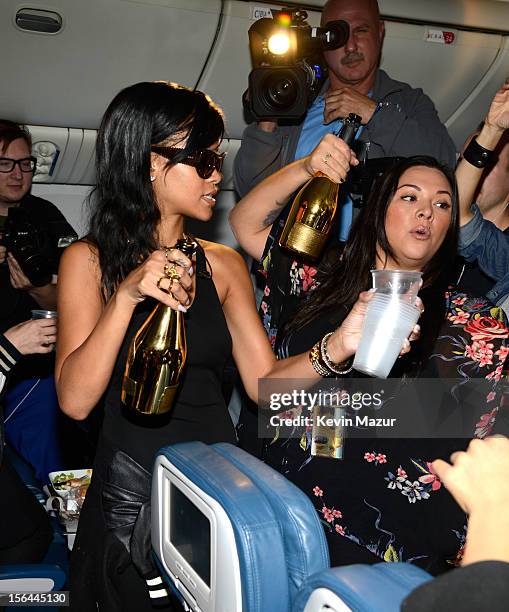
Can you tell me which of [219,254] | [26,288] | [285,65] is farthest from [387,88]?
[26,288]

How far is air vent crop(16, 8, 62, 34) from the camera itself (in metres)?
3.56

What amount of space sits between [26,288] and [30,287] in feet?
0.08

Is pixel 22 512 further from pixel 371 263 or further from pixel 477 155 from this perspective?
pixel 477 155

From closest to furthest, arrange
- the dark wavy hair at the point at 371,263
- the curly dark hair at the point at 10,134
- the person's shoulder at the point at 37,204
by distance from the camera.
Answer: the dark wavy hair at the point at 371,263, the curly dark hair at the point at 10,134, the person's shoulder at the point at 37,204

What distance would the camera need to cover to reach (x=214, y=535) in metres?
1.34

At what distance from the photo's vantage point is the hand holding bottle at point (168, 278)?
1.75 meters

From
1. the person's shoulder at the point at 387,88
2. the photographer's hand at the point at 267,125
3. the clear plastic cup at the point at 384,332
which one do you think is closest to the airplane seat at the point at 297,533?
the clear plastic cup at the point at 384,332

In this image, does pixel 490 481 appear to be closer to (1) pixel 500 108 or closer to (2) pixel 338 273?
(2) pixel 338 273

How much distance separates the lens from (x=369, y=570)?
1.12 meters

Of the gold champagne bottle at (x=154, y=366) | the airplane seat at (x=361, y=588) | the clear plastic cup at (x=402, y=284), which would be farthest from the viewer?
the gold champagne bottle at (x=154, y=366)

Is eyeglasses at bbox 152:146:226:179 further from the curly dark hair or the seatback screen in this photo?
the curly dark hair

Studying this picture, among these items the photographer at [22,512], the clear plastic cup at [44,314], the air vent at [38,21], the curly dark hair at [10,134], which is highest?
the air vent at [38,21]

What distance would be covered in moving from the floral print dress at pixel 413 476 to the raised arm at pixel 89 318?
2.24ft

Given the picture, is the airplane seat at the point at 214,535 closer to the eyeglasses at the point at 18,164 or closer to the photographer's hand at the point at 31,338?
the photographer's hand at the point at 31,338
